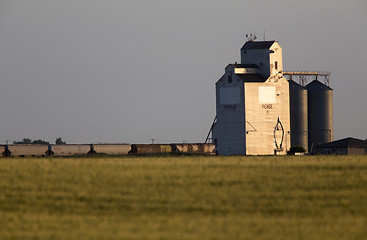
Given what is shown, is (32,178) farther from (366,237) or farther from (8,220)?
(366,237)

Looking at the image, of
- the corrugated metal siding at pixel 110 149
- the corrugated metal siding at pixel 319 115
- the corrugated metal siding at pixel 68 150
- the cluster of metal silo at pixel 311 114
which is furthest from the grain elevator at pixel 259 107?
the corrugated metal siding at pixel 68 150

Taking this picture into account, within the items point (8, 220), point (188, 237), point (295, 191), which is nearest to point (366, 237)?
point (188, 237)

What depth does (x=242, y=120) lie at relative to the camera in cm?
9631

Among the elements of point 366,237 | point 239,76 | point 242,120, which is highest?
point 239,76

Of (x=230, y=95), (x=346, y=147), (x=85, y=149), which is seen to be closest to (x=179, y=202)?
(x=85, y=149)

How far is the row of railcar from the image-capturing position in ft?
274

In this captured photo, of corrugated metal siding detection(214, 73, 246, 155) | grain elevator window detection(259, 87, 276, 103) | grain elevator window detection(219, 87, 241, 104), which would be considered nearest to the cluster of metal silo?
grain elevator window detection(259, 87, 276, 103)

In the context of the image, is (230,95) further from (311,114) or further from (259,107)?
(311,114)

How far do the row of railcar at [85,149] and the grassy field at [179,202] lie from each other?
42.9 metres

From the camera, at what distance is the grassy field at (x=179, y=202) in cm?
2523

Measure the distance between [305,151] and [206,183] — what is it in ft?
223

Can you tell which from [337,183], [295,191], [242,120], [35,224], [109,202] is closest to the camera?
[35,224]

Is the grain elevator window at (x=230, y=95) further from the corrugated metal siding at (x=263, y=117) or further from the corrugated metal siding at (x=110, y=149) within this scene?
the corrugated metal siding at (x=110, y=149)

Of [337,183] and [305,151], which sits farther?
[305,151]
